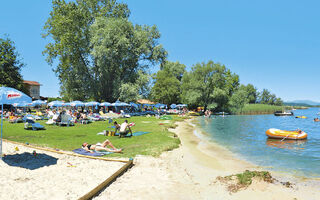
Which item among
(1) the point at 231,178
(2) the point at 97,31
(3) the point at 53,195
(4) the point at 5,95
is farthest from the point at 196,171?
(2) the point at 97,31

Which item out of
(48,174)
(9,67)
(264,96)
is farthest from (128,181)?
(264,96)

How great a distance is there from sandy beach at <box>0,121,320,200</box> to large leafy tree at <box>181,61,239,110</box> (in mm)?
50814

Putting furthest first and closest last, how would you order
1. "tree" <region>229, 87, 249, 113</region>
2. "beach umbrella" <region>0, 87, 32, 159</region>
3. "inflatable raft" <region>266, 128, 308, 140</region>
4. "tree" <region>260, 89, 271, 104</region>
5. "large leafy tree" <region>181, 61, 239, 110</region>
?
"tree" <region>260, 89, 271, 104</region> → "tree" <region>229, 87, 249, 113</region> → "large leafy tree" <region>181, 61, 239, 110</region> → "inflatable raft" <region>266, 128, 308, 140</region> → "beach umbrella" <region>0, 87, 32, 159</region>

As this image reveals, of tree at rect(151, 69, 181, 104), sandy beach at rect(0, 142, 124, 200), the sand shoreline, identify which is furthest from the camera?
tree at rect(151, 69, 181, 104)

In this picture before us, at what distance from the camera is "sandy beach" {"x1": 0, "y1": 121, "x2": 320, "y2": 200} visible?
578 cm

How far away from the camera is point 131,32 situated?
131 feet

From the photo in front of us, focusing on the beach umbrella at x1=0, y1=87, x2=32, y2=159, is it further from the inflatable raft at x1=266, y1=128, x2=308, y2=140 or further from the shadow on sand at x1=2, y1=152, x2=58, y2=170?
the inflatable raft at x1=266, y1=128, x2=308, y2=140

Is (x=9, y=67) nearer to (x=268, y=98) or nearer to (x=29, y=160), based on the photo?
(x=29, y=160)

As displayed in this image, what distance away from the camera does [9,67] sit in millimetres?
43219

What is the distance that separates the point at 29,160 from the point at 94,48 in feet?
99.4

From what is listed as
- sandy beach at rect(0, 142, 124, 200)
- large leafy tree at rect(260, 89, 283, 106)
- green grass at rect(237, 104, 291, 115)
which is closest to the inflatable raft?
sandy beach at rect(0, 142, 124, 200)

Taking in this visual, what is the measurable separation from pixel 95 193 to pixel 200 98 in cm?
5653

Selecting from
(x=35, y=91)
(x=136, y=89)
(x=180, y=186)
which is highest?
(x=35, y=91)

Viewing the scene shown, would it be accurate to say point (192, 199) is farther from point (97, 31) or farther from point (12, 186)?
point (97, 31)
